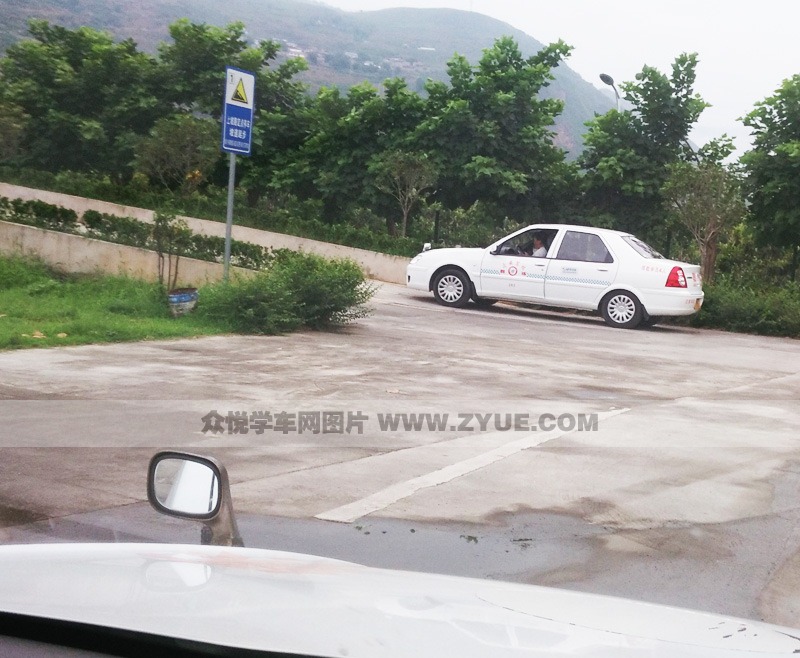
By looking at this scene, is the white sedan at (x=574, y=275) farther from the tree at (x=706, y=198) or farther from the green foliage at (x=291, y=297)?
the green foliage at (x=291, y=297)

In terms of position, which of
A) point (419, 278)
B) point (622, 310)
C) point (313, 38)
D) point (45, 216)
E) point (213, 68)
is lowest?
point (622, 310)

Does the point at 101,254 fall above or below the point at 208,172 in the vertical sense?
below

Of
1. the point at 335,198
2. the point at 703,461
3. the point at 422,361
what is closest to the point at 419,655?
the point at 703,461

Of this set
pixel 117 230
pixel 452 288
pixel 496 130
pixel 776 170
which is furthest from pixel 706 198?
pixel 117 230

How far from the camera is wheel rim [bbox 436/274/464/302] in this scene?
18.5 m

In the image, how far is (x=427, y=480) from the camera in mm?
6328

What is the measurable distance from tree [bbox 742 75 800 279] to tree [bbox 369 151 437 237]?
7216 mm

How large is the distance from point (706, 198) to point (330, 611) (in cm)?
1960

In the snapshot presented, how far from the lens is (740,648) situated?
180cm

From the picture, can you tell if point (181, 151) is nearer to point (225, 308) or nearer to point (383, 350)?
point (225, 308)

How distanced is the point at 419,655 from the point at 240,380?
26.3 ft

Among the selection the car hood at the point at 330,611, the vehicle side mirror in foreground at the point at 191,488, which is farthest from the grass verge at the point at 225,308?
the car hood at the point at 330,611

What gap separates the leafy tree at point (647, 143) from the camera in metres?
24.0

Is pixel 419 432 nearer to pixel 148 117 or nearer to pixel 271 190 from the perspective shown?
pixel 271 190
